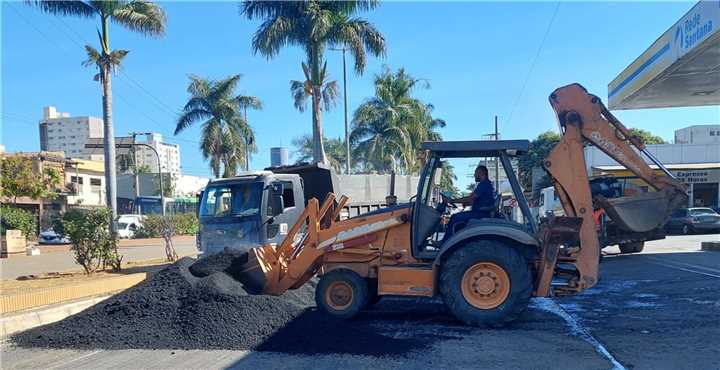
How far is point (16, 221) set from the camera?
25938mm

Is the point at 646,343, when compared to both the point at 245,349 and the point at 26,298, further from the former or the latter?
the point at 26,298

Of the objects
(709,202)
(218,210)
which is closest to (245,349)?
(218,210)

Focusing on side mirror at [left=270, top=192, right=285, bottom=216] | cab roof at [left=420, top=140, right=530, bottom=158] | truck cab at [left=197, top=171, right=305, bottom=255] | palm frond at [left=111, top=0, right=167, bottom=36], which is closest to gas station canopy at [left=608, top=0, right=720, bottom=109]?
cab roof at [left=420, top=140, right=530, bottom=158]

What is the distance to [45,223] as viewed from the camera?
38594 mm

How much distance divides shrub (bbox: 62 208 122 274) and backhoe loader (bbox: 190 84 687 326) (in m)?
4.92

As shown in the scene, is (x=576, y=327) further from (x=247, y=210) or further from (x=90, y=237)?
(x=90, y=237)

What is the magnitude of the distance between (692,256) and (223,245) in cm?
1218

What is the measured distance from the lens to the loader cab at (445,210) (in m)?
7.25

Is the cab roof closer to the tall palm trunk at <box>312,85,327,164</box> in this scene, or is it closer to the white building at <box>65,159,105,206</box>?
the tall palm trunk at <box>312,85,327,164</box>

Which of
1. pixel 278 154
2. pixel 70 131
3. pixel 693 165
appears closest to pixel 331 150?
pixel 278 154

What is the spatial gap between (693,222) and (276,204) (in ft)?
70.1

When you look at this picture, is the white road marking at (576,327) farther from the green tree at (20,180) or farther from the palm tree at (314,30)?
the green tree at (20,180)

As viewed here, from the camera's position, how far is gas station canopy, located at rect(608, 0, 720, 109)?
1270 centimetres

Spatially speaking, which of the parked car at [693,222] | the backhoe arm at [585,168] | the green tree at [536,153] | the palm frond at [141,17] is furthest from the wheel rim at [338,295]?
the green tree at [536,153]
